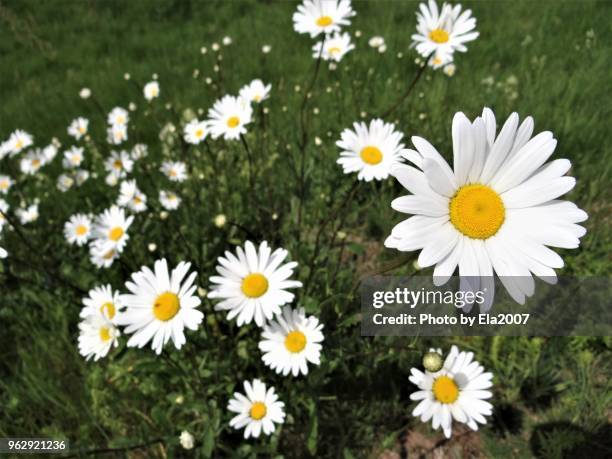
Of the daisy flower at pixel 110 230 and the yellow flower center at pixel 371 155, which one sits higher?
the yellow flower center at pixel 371 155

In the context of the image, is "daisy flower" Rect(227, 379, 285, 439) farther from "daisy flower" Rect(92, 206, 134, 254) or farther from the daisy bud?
"daisy flower" Rect(92, 206, 134, 254)

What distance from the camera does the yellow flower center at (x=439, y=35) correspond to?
2.30m

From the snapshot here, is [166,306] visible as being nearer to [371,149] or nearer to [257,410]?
[257,410]

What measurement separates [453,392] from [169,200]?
222 centimetres

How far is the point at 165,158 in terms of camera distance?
3686 millimetres

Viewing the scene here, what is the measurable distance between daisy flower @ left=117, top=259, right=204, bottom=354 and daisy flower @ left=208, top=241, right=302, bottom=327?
0.12m

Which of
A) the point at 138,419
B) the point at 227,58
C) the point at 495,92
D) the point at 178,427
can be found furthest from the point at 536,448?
the point at 227,58

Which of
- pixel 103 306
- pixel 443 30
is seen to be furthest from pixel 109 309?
pixel 443 30

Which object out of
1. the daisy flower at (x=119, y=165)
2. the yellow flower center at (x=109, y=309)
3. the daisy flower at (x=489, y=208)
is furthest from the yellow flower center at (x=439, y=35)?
the daisy flower at (x=119, y=165)

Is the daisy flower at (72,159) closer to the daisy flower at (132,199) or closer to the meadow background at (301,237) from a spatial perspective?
the meadow background at (301,237)

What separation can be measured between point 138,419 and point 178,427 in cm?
38

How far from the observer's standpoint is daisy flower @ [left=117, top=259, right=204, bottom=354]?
174 centimetres

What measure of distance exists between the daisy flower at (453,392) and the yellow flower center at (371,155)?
100 cm

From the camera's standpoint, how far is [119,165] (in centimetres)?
344
